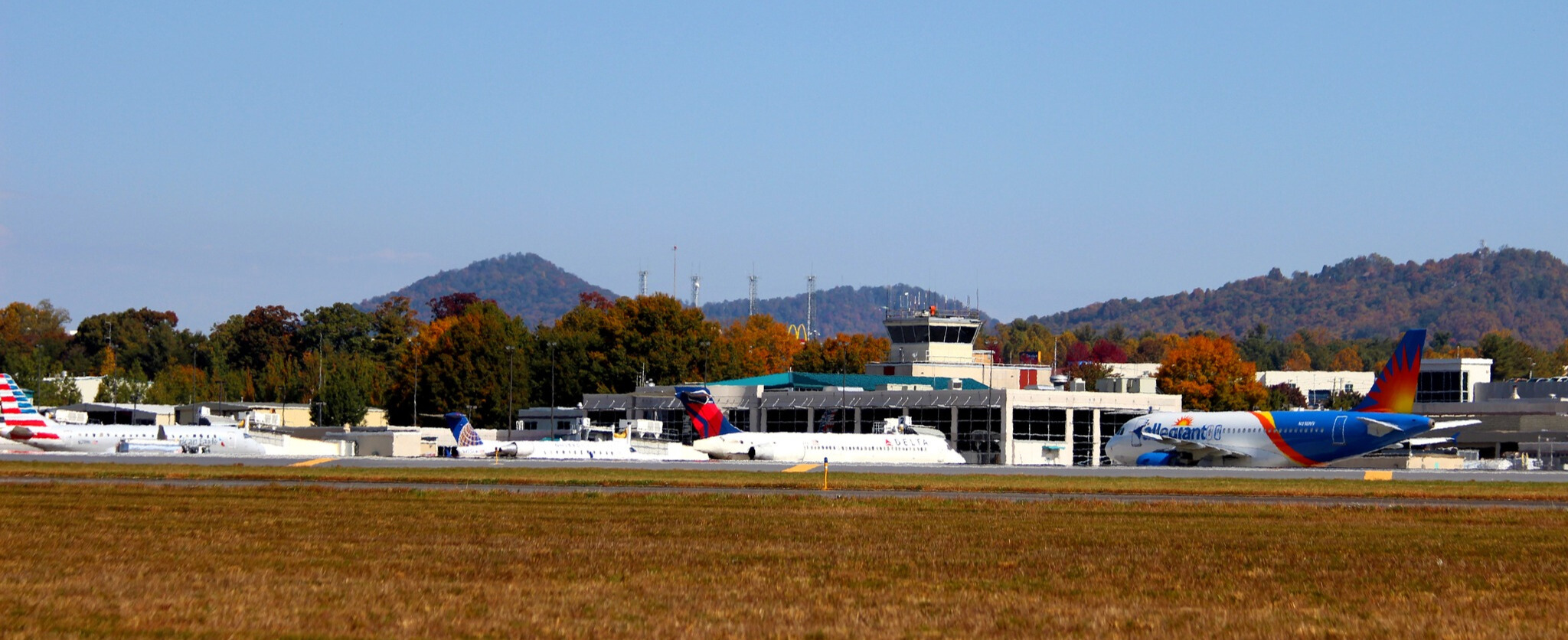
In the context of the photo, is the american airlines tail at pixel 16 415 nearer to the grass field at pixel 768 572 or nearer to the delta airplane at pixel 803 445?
the delta airplane at pixel 803 445

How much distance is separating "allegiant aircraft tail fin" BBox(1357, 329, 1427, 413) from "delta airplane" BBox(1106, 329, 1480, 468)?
38 mm

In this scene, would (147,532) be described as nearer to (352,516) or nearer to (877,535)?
(352,516)

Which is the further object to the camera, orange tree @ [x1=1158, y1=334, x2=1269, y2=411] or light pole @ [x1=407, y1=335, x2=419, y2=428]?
light pole @ [x1=407, y1=335, x2=419, y2=428]

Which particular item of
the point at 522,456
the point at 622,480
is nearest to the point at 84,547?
the point at 622,480

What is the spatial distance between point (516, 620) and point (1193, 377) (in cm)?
12687

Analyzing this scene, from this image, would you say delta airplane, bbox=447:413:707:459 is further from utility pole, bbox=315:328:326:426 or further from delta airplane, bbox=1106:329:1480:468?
utility pole, bbox=315:328:326:426

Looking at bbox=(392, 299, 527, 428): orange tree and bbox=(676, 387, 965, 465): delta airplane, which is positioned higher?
bbox=(392, 299, 527, 428): orange tree

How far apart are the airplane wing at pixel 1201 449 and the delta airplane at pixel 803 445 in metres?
12.0

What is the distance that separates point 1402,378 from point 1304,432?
5.83 m

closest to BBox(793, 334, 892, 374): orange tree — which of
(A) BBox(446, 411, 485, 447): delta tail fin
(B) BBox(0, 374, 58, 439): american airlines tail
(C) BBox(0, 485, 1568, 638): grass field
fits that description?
(A) BBox(446, 411, 485, 447): delta tail fin

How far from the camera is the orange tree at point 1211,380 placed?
443 feet

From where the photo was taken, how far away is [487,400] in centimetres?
13812

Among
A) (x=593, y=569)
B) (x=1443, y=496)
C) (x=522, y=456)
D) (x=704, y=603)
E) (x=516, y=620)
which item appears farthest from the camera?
(x=522, y=456)

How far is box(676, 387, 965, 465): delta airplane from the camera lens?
3100 inches
